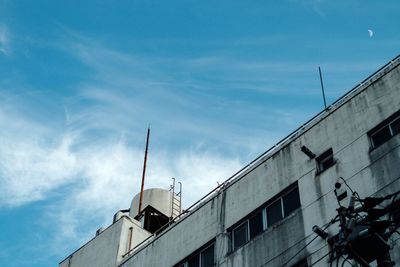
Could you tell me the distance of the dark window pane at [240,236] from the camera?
24.4 m

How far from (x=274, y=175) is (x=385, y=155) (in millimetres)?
5266

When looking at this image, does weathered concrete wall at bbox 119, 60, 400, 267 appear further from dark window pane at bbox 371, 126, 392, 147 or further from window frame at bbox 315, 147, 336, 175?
dark window pane at bbox 371, 126, 392, 147

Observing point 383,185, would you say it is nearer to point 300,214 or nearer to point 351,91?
point 300,214

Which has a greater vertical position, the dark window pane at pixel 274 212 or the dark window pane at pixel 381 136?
the dark window pane at pixel 381 136

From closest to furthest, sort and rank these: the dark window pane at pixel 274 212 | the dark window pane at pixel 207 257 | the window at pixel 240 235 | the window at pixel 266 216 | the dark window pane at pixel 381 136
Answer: the dark window pane at pixel 381 136
the window at pixel 266 216
the dark window pane at pixel 274 212
the window at pixel 240 235
the dark window pane at pixel 207 257

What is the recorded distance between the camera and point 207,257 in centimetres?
2550

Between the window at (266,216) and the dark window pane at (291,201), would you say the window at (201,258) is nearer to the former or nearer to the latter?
the window at (266,216)

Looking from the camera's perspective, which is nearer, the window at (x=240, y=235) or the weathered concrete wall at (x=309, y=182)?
the weathered concrete wall at (x=309, y=182)

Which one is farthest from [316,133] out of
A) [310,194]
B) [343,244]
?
[343,244]

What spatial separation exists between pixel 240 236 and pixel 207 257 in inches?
70.0

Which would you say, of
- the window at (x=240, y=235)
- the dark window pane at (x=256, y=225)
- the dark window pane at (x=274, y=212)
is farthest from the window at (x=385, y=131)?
the window at (x=240, y=235)

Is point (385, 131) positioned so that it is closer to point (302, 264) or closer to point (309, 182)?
point (309, 182)

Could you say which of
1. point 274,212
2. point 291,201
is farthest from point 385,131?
point 274,212

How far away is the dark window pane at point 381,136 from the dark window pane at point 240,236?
20.2ft
